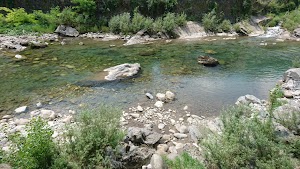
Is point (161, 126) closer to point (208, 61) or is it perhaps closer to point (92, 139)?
point (92, 139)

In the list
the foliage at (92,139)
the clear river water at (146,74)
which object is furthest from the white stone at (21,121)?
the foliage at (92,139)

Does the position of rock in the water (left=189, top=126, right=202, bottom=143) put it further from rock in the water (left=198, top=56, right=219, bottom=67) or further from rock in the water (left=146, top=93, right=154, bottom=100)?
rock in the water (left=198, top=56, right=219, bottom=67)

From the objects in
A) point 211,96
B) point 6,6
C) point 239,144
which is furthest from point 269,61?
point 6,6

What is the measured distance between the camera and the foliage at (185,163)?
551 centimetres

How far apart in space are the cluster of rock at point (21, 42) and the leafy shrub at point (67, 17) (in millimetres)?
3119

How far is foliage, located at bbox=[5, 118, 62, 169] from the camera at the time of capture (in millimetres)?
4656

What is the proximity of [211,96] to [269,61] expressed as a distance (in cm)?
779

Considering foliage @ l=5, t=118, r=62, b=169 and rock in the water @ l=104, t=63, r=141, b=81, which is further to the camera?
rock in the water @ l=104, t=63, r=141, b=81

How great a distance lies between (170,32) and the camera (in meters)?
25.4

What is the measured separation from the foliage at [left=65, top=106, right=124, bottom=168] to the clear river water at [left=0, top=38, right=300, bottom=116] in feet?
12.9

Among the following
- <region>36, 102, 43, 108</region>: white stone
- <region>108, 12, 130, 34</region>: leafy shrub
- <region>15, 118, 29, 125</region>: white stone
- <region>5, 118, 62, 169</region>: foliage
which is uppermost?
<region>108, 12, 130, 34</region>: leafy shrub

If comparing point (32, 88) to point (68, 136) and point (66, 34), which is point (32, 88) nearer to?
point (68, 136)

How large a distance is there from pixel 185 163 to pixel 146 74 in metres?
8.56

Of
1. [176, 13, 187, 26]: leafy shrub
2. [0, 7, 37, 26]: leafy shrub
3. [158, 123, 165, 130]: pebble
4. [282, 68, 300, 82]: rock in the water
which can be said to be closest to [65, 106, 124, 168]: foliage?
[158, 123, 165, 130]: pebble
